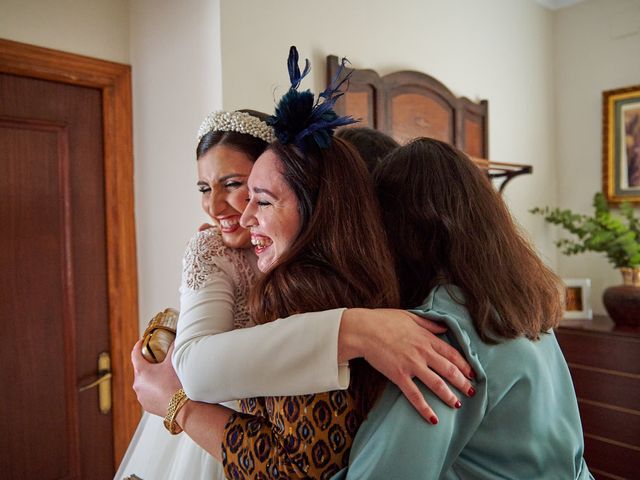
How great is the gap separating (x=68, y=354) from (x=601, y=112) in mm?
3179

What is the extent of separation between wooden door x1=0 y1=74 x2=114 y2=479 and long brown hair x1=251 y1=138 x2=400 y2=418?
1.24 metres

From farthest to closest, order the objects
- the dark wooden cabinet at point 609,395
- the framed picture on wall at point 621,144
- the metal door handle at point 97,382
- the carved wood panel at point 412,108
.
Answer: the framed picture on wall at point 621,144 → the dark wooden cabinet at point 609,395 → the carved wood panel at point 412,108 → the metal door handle at point 97,382

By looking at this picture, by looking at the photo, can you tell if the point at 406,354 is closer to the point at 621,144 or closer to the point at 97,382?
the point at 97,382

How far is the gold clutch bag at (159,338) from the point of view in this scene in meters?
1.09

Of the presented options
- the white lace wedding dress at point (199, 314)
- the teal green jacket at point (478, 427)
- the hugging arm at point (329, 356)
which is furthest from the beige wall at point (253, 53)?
the teal green jacket at point (478, 427)

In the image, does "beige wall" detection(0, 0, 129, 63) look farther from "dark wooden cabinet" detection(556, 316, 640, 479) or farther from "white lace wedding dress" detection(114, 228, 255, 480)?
"dark wooden cabinet" detection(556, 316, 640, 479)

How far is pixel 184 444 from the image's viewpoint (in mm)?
1107

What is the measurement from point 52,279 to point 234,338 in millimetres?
1300

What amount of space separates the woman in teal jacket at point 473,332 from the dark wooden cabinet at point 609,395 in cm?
172

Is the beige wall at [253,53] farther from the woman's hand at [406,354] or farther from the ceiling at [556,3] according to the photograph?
the woman's hand at [406,354]

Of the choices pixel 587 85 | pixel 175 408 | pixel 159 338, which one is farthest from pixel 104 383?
pixel 587 85

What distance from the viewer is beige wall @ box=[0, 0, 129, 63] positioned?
162 centimetres

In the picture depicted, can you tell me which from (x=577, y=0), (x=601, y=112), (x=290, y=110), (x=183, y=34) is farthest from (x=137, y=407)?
(x=577, y=0)

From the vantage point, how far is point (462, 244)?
33.6 inches
